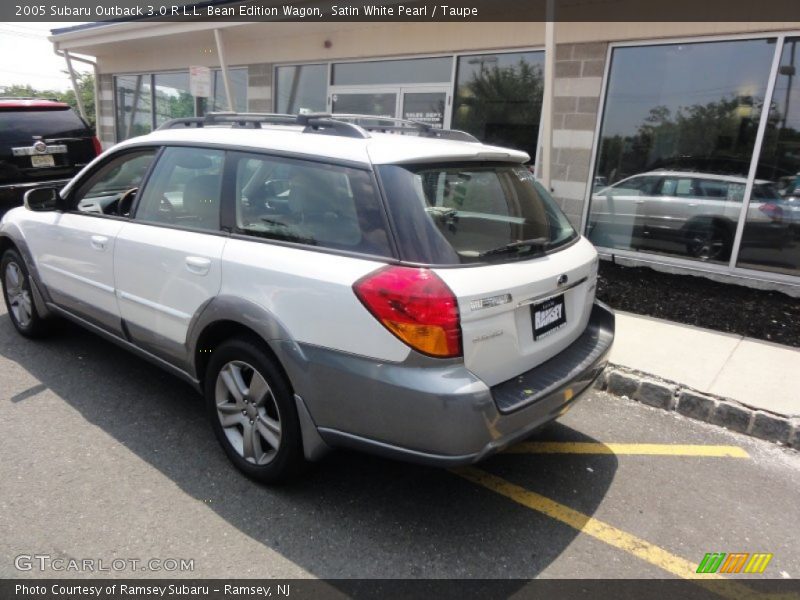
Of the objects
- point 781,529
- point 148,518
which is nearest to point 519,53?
point 781,529

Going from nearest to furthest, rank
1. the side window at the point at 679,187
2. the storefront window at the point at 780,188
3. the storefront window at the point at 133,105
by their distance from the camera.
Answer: the storefront window at the point at 780,188, the side window at the point at 679,187, the storefront window at the point at 133,105

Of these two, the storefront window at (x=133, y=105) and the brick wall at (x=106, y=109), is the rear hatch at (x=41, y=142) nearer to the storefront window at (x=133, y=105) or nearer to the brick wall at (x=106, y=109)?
the storefront window at (x=133, y=105)

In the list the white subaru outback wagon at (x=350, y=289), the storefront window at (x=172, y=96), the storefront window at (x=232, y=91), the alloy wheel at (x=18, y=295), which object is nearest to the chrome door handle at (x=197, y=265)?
the white subaru outback wagon at (x=350, y=289)

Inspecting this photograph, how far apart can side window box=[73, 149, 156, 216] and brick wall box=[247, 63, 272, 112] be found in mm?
6946

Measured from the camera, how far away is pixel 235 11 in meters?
8.76

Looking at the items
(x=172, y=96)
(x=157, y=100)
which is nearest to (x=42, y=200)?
(x=172, y=96)

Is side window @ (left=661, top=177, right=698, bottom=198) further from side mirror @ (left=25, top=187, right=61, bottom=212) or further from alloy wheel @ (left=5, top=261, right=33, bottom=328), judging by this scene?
alloy wheel @ (left=5, top=261, right=33, bottom=328)

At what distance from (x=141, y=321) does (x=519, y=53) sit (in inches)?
251

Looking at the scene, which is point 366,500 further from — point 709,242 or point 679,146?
point 679,146

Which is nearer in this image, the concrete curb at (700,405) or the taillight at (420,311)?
the taillight at (420,311)

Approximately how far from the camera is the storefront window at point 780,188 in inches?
238

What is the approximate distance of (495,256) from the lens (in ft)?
8.30

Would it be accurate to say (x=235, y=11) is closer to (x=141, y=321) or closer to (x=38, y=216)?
(x=38, y=216)

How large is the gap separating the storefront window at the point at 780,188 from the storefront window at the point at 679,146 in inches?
3.5
